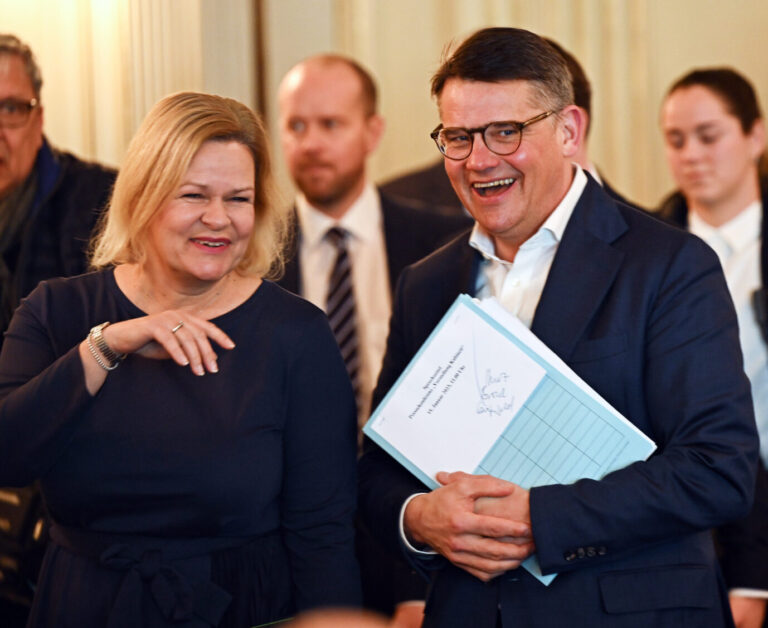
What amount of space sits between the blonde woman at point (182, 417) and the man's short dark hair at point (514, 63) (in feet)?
1.54

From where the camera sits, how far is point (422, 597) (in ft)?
8.77

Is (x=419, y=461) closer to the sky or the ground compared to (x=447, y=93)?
closer to the ground

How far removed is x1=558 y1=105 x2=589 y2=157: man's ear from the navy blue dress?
0.62 metres

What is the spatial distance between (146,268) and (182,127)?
0.32 m

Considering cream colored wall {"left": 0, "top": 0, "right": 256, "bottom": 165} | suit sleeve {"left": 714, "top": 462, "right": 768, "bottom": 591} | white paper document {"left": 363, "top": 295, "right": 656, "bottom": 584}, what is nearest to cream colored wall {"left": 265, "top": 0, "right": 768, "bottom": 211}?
cream colored wall {"left": 0, "top": 0, "right": 256, "bottom": 165}

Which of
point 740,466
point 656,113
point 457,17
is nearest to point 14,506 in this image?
point 740,466

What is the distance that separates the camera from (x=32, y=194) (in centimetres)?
294

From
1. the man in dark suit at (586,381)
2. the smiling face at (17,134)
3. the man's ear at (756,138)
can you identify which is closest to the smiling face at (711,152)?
the man's ear at (756,138)

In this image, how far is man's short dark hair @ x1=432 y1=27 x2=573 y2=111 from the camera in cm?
219

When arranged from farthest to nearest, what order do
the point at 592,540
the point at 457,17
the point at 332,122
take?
the point at 457,17
the point at 332,122
the point at 592,540

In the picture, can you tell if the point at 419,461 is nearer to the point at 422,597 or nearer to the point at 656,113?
the point at 422,597

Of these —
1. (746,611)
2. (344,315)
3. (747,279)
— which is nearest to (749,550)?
(746,611)

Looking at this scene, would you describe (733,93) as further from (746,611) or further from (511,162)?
(511,162)

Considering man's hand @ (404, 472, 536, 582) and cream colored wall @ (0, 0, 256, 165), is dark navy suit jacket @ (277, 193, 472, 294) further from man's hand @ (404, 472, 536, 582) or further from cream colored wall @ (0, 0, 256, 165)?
man's hand @ (404, 472, 536, 582)
